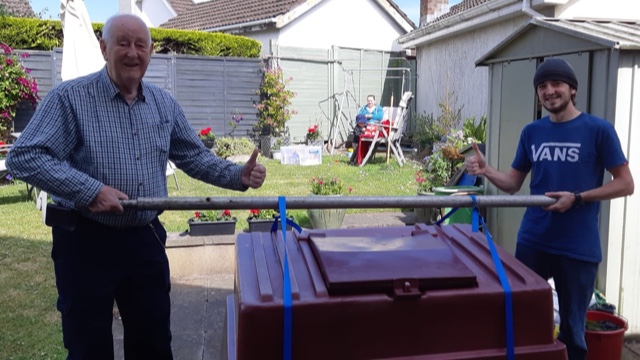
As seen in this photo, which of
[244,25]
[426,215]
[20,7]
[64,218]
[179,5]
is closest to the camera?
[64,218]

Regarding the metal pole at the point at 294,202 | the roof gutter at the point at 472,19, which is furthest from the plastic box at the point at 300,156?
the metal pole at the point at 294,202

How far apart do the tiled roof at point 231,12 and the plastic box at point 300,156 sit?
502cm

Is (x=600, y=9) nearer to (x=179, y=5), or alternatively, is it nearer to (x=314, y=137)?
(x=314, y=137)

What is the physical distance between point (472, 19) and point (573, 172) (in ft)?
31.9

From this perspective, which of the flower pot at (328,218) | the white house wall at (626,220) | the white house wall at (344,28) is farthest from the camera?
the white house wall at (344,28)

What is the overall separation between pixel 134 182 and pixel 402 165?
9571mm

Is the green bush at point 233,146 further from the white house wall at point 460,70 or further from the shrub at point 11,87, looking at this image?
the white house wall at point 460,70

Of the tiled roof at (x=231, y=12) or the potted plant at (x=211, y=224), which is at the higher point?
the tiled roof at (x=231, y=12)

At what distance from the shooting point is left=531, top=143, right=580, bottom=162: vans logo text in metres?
2.74

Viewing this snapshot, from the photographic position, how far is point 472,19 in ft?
38.5

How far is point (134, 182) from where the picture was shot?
243cm

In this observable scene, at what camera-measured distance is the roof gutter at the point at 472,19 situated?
32.9 ft

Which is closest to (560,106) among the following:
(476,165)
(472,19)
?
(476,165)

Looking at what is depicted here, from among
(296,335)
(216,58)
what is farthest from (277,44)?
(296,335)
